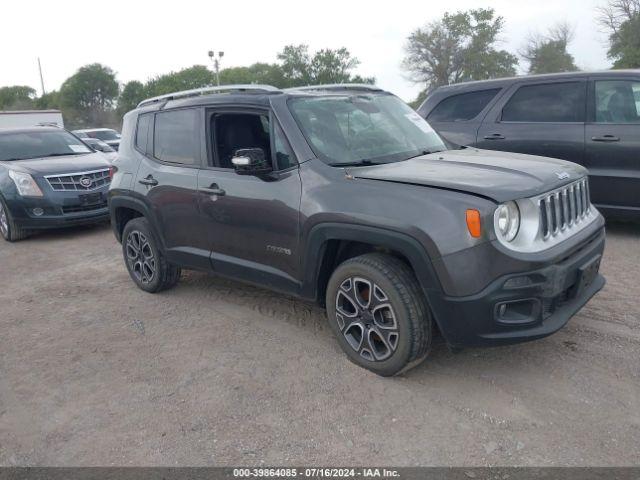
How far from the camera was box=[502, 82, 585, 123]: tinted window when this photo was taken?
247 inches

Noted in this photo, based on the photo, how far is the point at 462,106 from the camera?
23.5 ft

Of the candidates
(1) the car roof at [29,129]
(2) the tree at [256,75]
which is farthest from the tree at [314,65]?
(1) the car roof at [29,129]

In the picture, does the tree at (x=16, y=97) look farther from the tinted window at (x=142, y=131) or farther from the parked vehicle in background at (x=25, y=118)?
the tinted window at (x=142, y=131)

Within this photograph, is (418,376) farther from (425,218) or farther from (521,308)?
(425,218)

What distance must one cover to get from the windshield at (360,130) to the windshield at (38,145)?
6464mm

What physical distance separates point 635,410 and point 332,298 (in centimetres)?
181

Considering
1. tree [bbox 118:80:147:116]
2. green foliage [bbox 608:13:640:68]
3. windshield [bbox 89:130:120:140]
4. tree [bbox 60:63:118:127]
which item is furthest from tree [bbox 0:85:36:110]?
green foliage [bbox 608:13:640:68]

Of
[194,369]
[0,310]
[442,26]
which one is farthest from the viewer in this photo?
[442,26]

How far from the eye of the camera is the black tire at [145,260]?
525 centimetres

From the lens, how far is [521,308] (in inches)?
122

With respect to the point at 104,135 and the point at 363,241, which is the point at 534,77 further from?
the point at 104,135

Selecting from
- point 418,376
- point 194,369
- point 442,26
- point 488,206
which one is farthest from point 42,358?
point 442,26

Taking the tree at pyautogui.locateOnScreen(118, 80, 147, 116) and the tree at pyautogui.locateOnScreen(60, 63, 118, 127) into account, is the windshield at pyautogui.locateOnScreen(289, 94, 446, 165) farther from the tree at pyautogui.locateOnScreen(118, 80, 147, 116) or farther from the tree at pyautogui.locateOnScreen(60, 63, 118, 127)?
the tree at pyautogui.locateOnScreen(60, 63, 118, 127)

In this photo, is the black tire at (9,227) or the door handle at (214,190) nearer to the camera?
the door handle at (214,190)
